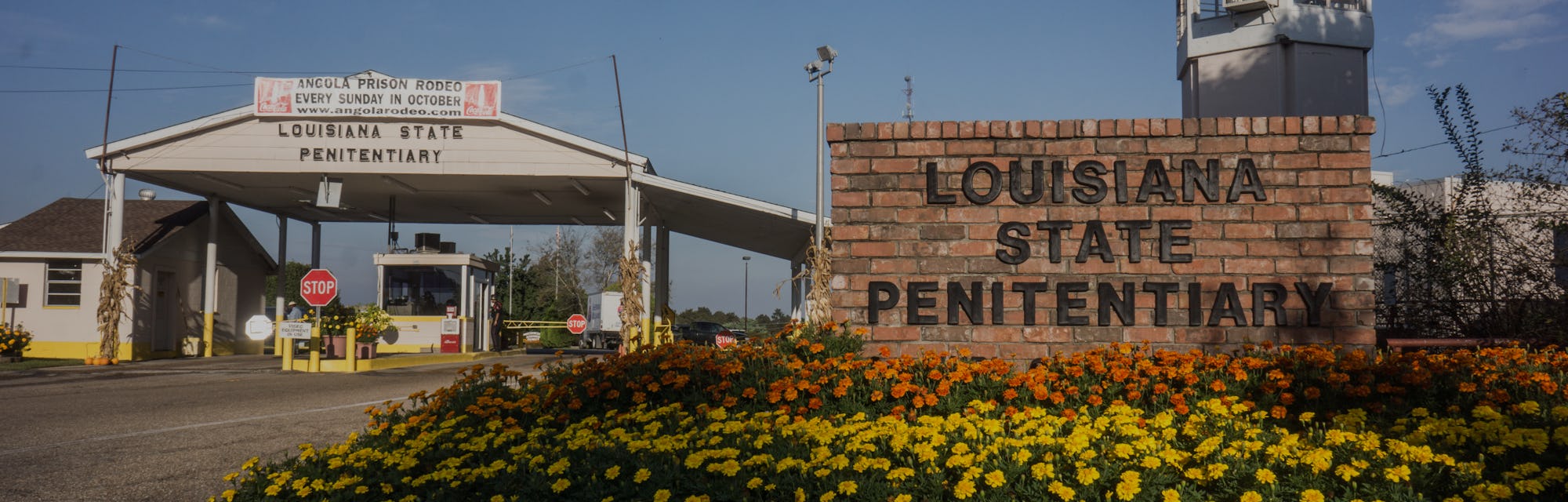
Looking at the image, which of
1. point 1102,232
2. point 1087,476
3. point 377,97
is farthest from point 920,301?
point 377,97

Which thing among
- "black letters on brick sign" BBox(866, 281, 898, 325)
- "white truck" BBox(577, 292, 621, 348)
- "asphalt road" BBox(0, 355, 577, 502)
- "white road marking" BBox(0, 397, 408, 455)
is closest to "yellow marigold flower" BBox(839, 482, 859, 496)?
"black letters on brick sign" BBox(866, 281, 898, 325)

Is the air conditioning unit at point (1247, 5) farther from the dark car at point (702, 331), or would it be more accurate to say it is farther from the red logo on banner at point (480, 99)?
the dark car at point (702, 331)

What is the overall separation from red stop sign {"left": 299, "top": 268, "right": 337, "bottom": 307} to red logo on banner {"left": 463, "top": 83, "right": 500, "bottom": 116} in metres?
4.56

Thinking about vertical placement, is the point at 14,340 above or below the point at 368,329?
below

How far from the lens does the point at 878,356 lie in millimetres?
6371

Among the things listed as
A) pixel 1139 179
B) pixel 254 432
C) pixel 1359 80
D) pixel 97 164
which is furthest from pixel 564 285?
pixel 1139 179

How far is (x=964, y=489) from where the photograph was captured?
3748mm

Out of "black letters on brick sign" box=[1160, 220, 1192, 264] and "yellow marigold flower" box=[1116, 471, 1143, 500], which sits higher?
"black letters on brick sign" box=[1160, 220, 1192, 264]

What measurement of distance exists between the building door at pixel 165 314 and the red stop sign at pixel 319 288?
9.15 metres

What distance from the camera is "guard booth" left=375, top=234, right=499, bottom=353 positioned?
30.2 m

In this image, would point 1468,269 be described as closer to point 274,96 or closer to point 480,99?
point 480,99

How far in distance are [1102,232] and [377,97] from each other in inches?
745

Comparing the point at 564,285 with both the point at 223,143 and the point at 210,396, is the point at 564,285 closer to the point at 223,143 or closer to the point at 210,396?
the point at 223,143

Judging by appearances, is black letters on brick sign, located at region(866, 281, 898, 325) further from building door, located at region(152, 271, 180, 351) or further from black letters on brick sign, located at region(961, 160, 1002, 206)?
building door, located at region(152, 271, 180, 351)
